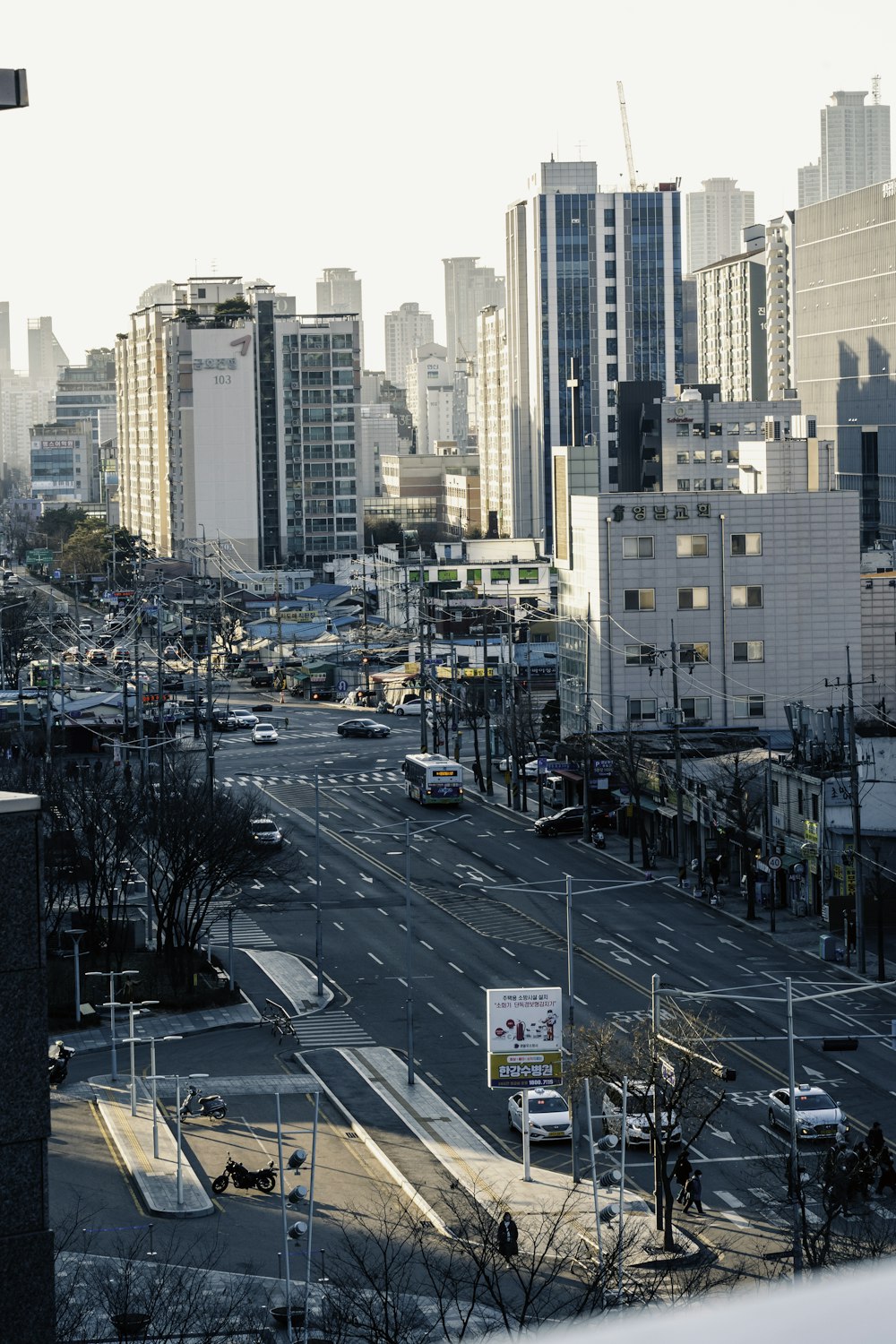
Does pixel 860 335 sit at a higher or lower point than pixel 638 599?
higher

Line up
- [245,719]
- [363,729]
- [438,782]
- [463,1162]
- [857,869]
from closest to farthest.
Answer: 1. [463,1162]
2. [857,869]
3. [438,782]
4. [363,729]
5. [245,719]

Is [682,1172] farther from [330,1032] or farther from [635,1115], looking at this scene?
[330,1032]

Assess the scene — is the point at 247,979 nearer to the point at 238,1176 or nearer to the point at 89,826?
the point at 89,826

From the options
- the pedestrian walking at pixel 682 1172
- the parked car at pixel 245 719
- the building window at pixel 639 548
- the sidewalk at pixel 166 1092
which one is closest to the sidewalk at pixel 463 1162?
the pedestrian walking at pixel 682 1172

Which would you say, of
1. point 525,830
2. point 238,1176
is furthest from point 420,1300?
point 525,830

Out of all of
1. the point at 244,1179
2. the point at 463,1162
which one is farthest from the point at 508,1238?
the point at 244,1179

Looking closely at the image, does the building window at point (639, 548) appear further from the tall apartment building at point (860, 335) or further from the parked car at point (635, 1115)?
the tall apartment building at point (860, 335)

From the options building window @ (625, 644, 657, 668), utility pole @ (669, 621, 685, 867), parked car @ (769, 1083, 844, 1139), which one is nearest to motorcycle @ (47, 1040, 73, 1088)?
parked car @ (769, 1083, 844, 1139)

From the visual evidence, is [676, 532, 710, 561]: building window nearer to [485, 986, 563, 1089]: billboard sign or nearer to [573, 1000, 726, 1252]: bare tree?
[573, 1000, 726, 1252]: bare tree
